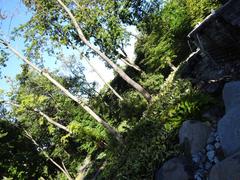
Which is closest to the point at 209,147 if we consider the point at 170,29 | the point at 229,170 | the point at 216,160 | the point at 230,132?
the point at 216,160

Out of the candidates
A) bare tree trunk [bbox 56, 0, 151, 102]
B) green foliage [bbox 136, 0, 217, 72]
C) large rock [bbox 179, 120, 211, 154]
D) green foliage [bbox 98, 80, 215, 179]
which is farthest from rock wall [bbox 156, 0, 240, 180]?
green foliage [bbox 136, 0, 217, 72]

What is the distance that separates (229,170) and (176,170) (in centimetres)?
213

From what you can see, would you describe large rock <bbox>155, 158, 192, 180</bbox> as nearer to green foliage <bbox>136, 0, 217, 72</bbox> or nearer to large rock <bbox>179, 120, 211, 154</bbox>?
large rock <bbox>179, 120, 211, 154</bbox>

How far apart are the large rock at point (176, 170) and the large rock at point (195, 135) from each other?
1.42ft

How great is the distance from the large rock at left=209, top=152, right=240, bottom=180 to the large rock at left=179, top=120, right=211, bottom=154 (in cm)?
189

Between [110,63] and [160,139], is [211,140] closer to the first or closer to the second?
[160,139]

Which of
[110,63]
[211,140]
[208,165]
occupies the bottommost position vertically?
[208,165]

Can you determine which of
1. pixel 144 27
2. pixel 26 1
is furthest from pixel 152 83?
pixel 26 1

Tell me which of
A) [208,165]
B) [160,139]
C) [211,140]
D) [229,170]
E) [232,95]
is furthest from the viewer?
[160,139]

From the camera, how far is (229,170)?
18.1 feet

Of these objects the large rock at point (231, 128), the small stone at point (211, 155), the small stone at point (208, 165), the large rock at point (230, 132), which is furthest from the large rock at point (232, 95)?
the small stone at point (208, 165)

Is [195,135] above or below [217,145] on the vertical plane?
above

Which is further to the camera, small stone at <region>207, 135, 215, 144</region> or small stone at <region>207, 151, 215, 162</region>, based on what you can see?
small stone at <region>207, 135, 215, 144</region>

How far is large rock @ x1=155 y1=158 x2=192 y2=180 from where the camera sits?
24.1ft
